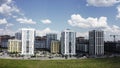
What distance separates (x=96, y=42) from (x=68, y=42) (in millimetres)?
6965

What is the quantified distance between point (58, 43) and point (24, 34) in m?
9.79

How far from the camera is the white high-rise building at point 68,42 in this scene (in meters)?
54.6

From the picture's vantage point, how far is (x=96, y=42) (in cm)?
5747

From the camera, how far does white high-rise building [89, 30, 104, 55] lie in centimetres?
5656

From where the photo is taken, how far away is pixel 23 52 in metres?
52.8

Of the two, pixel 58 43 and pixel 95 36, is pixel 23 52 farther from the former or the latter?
pixel 95 36

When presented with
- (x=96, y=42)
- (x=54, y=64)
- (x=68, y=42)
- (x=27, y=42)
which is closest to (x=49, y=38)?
(x=68, y=42)

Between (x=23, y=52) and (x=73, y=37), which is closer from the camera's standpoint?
(x=23, y=52)

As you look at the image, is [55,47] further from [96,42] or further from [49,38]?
[49,38]

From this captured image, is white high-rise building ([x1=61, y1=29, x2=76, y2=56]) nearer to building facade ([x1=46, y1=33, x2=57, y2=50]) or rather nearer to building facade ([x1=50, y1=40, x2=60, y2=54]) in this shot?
building facade ([x1=50, y1=40, x2=60, y2=54])

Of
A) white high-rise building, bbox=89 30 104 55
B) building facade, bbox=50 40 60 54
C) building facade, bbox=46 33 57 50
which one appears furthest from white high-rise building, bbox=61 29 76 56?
building facade, bbox=46 33 57 50

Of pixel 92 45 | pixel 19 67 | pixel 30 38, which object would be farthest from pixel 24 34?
pixel 19 67

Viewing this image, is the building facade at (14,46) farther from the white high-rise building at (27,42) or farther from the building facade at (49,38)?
the building facade at (49,38)

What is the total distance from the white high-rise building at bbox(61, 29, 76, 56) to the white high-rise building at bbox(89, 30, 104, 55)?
4955mm
